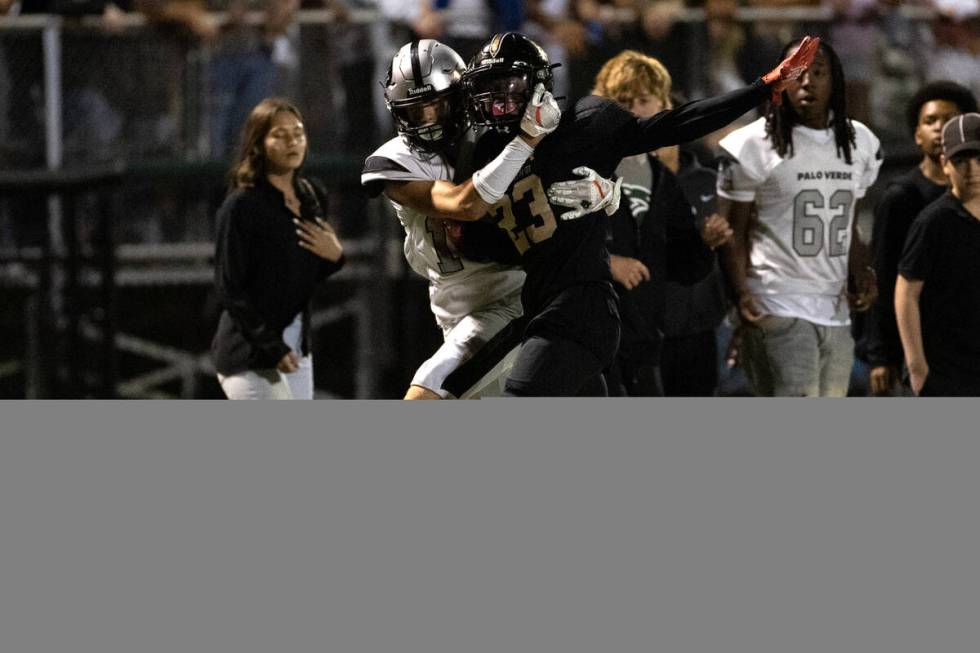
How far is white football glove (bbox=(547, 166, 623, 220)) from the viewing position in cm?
545

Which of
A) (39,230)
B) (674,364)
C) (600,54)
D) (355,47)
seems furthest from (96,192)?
(674,364)

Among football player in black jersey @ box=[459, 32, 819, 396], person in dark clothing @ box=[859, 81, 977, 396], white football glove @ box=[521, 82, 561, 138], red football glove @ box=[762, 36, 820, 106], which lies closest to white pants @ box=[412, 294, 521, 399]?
football player in black jersey @ box=[459, 32, 819, 396]

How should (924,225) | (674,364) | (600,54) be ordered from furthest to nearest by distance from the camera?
(600,54) → (674,364) → (924,225)

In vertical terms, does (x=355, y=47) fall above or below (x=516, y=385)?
above

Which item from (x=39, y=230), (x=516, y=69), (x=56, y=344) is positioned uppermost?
(x=516, y=69)

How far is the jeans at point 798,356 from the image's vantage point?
6547mm

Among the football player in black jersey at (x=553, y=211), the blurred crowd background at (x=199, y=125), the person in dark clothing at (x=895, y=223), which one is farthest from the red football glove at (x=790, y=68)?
the blurred crowd background at (x=199, y=125)

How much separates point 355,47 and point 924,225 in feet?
12.8

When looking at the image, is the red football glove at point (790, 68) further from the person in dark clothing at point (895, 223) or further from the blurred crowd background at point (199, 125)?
the blurred crowd background at point (199, 125)

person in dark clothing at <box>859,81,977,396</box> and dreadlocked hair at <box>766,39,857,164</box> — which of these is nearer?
dreadlocked hair at <box>766,39,857,164</box>

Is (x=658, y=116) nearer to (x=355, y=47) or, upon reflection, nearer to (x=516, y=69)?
(x=516, y=69)

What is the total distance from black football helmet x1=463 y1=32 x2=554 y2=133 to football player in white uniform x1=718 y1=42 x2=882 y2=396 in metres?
1.46

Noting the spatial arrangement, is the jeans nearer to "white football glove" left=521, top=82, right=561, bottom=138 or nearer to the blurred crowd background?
"white football glove" left=521, top=82, right=561, bottom=138

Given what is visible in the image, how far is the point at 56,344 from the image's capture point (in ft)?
30.4
